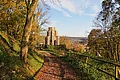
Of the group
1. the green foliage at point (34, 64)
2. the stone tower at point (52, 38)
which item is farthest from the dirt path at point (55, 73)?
the stone tower at point (52, 38)

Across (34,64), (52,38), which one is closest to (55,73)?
(34,64)

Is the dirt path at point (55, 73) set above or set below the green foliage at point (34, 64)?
below

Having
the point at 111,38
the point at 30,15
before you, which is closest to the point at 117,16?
the point at 111,38

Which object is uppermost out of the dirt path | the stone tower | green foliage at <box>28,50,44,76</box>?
the stone tower

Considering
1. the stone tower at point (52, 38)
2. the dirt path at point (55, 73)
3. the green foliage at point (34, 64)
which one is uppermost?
the stone tower at point (52, 38)

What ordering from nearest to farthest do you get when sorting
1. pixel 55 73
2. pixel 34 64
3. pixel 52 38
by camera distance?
pixel 55 73 → pixel 34 64 → pixel 52 38

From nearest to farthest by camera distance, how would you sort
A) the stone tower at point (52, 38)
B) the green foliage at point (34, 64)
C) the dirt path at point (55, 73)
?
1. the dirt path at point (55, 73)
2. the green foliage at point (34, 64)
3. the stone tower at point (52, 38)

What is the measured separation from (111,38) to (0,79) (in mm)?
34709

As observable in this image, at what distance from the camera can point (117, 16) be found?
109 ft

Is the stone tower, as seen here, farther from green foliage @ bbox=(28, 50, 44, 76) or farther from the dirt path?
the dirt path

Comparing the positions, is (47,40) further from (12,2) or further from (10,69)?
(10,69)

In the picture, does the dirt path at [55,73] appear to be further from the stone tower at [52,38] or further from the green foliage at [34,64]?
the stone tower at [52,38]

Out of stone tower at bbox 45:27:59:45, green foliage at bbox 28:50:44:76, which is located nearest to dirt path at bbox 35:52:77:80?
green foliage at bbox 28:50:44:76

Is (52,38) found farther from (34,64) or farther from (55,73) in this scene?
(55,73)
